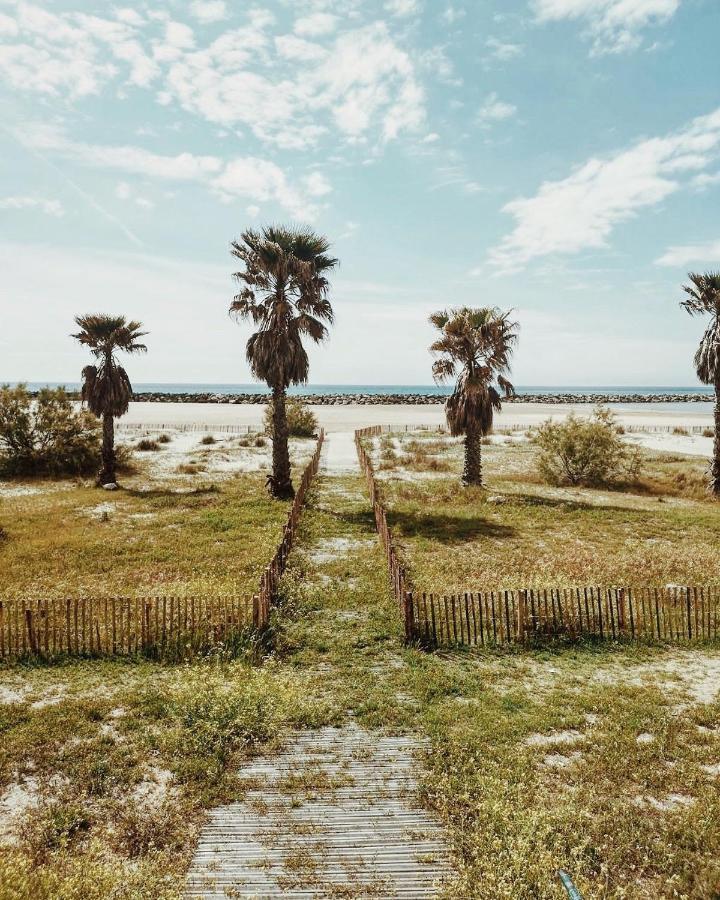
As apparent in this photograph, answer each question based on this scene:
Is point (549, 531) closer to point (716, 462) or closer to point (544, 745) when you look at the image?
point (716, 462)

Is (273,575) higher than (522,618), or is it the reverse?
(273,575)

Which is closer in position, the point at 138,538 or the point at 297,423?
the point at 138,538

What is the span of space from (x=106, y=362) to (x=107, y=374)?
2.57 ft

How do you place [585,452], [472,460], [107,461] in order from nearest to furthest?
1. [472,460]
2. [107,461]
3. [585,452]

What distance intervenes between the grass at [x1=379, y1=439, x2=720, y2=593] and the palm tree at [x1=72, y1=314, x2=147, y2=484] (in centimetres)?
1572

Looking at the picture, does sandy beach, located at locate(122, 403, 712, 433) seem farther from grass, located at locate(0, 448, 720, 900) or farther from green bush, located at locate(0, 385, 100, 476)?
grass, located at locate(0, 448, 720, 900)

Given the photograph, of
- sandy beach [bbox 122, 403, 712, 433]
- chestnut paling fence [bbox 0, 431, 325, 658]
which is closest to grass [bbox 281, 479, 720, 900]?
chestnut paling fence [bbox 0, 431, 325, 658]

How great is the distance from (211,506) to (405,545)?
10421 mm

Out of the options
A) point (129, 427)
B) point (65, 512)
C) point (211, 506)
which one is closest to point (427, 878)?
point (211, 506)

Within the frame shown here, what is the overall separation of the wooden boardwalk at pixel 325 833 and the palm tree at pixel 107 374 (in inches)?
1039

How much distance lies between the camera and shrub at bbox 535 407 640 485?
1288 inches

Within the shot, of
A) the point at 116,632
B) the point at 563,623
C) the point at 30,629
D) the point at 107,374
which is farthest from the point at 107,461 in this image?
the point at 563,623

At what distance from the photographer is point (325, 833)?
6.77 m

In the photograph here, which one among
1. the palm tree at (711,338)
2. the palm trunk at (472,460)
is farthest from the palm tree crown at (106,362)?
the palm tree at (711,338)
